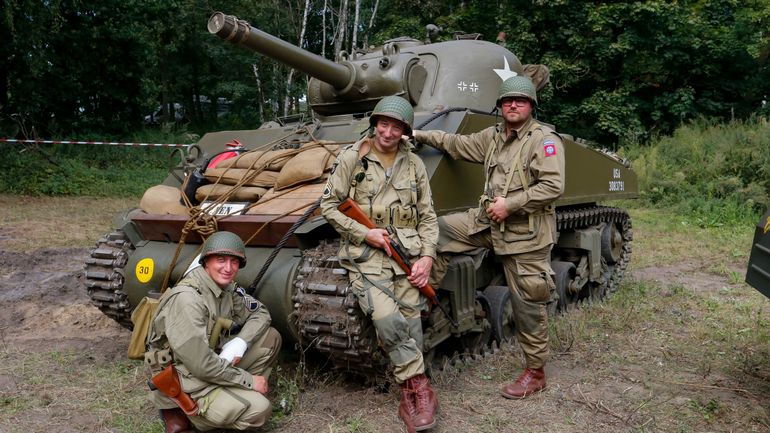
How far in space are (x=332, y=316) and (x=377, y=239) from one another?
1.71ft

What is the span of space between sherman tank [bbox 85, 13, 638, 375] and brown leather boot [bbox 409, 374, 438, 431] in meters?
0.32

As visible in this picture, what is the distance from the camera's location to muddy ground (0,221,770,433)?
3.77 m

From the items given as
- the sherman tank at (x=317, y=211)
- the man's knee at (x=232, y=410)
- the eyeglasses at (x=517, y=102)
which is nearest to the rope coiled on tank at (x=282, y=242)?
the sherman tank at (x=317, y=211)

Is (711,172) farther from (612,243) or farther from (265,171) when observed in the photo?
(265,171)

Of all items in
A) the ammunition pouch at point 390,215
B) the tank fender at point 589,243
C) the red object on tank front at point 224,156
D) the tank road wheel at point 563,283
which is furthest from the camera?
the tank fender at point 589,243

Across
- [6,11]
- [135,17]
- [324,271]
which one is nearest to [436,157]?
[324,271]

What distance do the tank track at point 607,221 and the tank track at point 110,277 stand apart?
3.59m

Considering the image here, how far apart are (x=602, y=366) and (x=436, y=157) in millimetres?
1853

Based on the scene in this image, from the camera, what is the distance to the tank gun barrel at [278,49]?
446cm

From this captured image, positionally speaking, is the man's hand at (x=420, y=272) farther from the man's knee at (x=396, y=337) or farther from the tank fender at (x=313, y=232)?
the tank fender at (x=313, y=232)

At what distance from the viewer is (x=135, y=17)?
16.8m

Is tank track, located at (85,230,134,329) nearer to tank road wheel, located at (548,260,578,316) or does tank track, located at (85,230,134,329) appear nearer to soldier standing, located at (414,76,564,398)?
soldier standing, located at (414,76,564,398)

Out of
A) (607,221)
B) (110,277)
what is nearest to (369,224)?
(110,277)

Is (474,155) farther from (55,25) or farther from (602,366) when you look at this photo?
(55,25)
